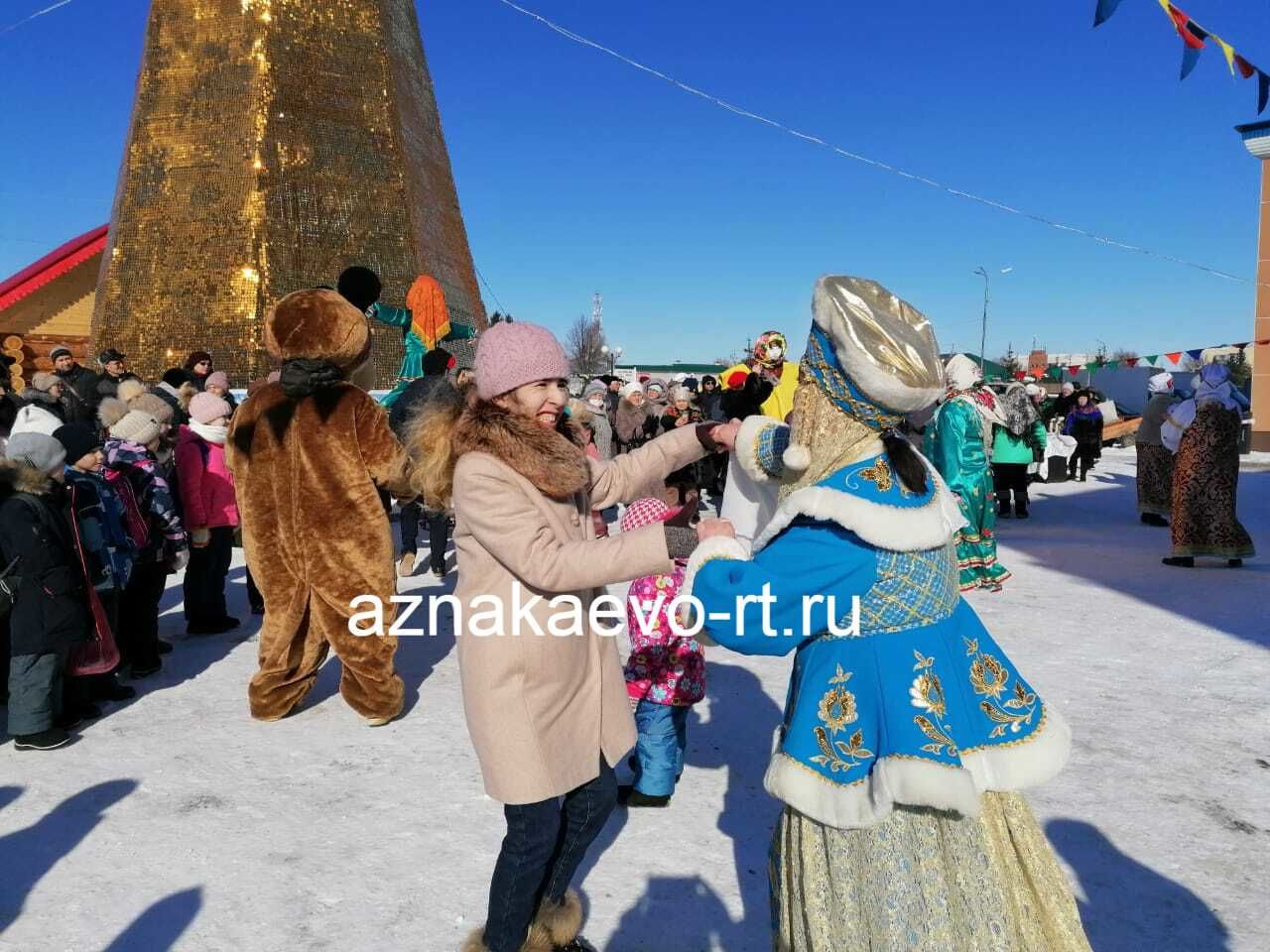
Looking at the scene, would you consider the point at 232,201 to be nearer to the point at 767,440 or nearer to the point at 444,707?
the point at 444,707

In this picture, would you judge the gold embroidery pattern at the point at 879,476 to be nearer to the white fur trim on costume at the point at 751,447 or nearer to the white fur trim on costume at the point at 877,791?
the white fur trim on costume at the point at 751,447

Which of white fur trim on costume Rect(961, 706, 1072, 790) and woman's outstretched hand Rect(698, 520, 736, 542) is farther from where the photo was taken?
woman's outstretched hand Rect(698, 520, 736, 542)

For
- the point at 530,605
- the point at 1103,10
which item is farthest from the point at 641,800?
the point at 1103,10

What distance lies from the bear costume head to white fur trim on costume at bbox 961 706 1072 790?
10.2 ft

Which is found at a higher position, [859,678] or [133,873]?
[859,678]

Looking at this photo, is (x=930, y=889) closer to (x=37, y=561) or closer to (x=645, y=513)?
(x=645, y=513)

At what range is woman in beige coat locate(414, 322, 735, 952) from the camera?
6.33 ft

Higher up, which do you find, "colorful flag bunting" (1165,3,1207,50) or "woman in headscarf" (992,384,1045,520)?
"colorful flag bunting" (1165,3,1207,50)

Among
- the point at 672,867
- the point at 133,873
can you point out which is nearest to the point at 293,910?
the point at 133,873

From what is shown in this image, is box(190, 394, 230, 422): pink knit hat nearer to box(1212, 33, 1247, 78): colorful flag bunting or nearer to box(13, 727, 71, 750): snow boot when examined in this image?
box(13, 727, 71, 750): snow boot

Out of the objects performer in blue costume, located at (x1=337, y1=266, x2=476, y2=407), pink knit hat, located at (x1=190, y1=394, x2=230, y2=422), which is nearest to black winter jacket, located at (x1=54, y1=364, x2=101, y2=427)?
performer in blue costume, located at (x1=337, y1=266, x2=476, y2=407)

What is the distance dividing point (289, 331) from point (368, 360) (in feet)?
1.65

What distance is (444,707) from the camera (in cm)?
425

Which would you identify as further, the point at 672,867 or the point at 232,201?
the point at 232,201
